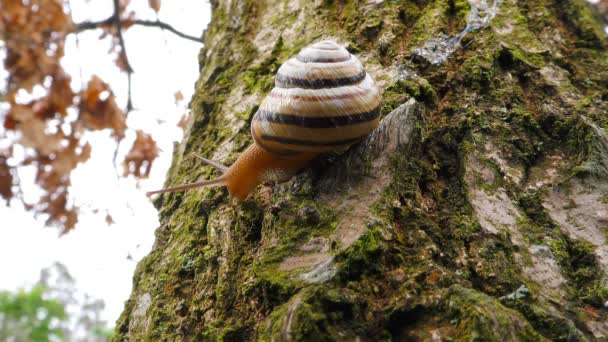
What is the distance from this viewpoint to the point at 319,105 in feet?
5.08

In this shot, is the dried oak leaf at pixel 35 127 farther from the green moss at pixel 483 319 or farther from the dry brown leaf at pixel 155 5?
the green moss at pixel 483 319

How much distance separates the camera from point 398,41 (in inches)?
77.5

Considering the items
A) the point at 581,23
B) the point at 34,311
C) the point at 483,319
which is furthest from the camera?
the point at 34,311

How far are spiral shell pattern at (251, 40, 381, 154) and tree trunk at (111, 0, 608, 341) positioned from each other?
0.27 feet

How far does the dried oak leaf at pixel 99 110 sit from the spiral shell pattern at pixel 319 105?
3104 mm

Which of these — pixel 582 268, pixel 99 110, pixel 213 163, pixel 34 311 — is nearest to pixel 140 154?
pixel 99 110

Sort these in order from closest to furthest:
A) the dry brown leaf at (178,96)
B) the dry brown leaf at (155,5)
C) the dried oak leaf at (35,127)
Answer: the dried oak leaf at (35,127), the dry brown leaf at (155,5), the dry brown leaf at (178,96)

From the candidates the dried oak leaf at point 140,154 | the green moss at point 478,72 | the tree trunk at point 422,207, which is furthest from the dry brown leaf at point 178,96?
the green moss at point 478,72

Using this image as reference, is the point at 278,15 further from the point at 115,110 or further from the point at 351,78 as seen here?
the point at 115,110

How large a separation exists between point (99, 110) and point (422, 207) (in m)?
3.70

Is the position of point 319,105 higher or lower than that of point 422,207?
higher

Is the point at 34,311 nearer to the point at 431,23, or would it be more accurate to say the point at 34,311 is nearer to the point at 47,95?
the point at 47,95

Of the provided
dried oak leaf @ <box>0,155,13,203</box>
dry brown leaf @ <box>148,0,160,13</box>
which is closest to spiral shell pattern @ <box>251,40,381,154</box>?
dry brown leaf @ <box>148,0,160,13</box>

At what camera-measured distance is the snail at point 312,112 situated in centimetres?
154
